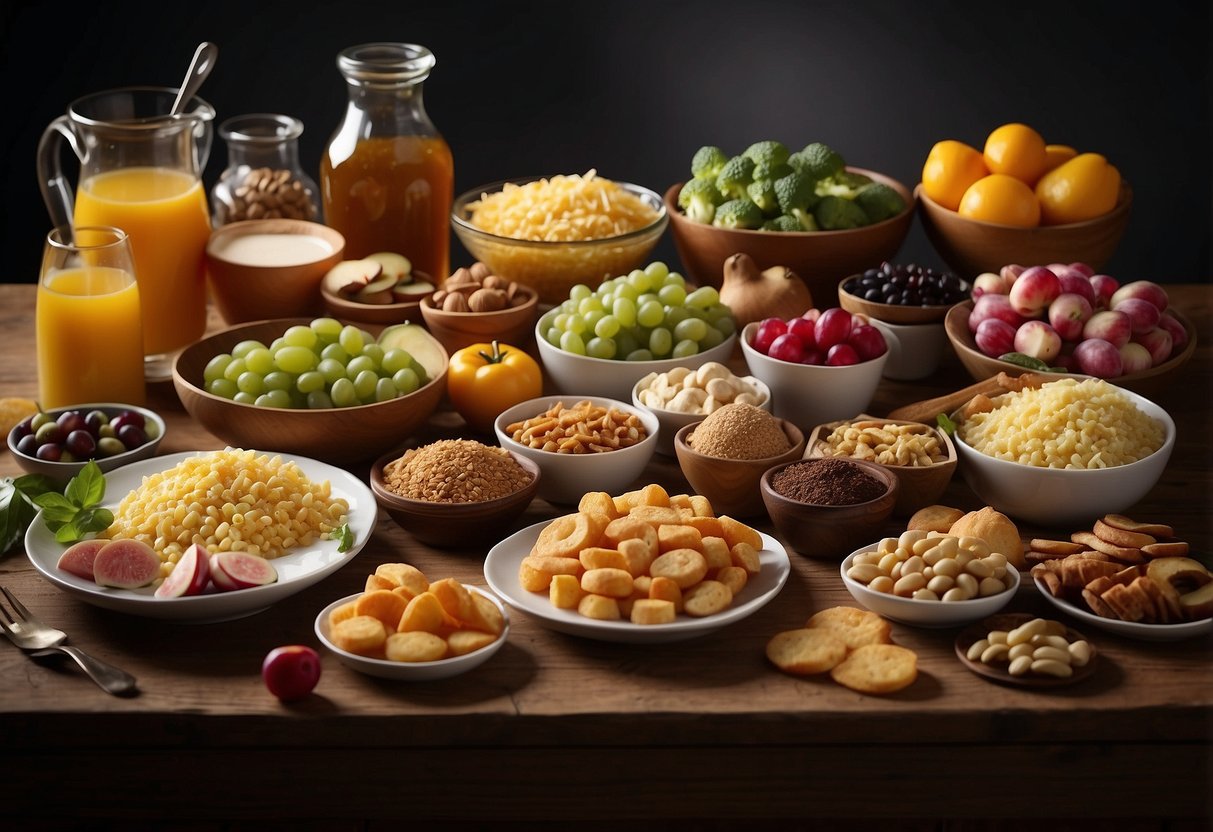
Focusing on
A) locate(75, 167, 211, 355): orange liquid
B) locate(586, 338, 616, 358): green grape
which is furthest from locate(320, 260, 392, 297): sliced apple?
locate(586, 338, 616, 358): green grape

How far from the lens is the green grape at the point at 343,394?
2.11 m

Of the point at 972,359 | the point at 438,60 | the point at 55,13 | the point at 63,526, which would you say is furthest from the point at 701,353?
the point at 55,13

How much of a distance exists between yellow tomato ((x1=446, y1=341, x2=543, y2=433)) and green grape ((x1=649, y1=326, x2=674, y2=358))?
8.4 inches

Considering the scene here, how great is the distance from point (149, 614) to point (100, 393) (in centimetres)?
78

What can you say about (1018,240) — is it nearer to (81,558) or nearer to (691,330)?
(691,330)

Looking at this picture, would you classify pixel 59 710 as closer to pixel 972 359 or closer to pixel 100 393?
pixel 100 393

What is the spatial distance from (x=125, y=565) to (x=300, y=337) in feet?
2.03

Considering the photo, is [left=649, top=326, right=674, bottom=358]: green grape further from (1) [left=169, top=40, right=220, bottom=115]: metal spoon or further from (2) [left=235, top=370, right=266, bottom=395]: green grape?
(1) [left=169, top=40, right=220, bottom=115]: metal spoon

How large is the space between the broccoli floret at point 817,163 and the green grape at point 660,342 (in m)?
0.57

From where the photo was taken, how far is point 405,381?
2166 millimetres

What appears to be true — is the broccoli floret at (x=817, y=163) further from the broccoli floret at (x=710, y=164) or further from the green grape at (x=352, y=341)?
the green grape at (x=352, y=341)

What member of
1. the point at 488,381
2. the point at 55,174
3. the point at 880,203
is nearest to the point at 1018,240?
the point at 880,203

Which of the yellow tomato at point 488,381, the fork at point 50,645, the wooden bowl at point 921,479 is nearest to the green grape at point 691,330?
the yellow tomato at point 488,381

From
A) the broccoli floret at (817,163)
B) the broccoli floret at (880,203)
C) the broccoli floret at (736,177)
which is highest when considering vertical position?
the broccoli floret at (817,163)
